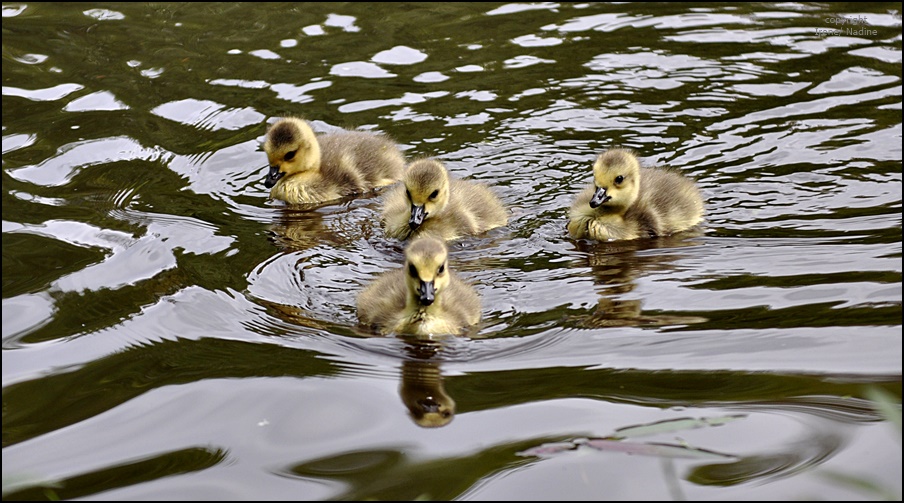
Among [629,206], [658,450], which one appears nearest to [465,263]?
[629,206]

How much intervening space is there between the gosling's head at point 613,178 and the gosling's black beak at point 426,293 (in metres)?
1.49

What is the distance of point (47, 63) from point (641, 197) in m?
4.87

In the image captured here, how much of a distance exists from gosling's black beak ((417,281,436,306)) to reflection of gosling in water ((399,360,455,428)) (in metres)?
0.31

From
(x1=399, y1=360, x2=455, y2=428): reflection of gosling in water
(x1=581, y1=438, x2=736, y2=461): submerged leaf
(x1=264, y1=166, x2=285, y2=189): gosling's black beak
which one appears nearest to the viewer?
(x1=581, y1=438, x2=736, y2=461): submerged leaf

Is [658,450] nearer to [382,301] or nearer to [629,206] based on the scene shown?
[382,301]

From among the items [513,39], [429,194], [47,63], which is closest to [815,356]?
[429,194]

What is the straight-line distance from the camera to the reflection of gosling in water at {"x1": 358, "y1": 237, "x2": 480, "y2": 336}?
4344mm

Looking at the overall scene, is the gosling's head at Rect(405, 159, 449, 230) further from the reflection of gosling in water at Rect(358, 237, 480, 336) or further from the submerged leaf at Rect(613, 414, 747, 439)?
the submerged leaf at Rect(613, 414, 747, 439)

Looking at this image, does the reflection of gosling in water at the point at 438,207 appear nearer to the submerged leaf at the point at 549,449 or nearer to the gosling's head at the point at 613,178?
the gosling's head at the point at 613,178

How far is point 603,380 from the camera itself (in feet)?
12.2

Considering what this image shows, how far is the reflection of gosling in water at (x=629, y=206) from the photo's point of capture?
5.58m

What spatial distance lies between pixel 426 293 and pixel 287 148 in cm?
244

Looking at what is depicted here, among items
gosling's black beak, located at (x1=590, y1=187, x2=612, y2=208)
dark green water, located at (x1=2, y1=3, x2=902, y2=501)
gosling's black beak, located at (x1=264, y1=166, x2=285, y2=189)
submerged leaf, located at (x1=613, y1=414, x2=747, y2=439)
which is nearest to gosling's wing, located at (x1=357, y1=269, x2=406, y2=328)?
dark green water, located at (x1=2, y1=3, x2=902, y2=501)

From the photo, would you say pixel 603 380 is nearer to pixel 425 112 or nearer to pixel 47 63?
pixel 425 112
